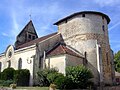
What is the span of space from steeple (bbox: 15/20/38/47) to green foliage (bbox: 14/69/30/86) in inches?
469

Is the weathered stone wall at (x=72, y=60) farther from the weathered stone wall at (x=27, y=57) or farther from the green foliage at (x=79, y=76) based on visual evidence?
the weathered stone wall at (x=27, y=57)

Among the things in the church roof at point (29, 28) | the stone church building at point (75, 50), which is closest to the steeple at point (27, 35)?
the church roof at point (29, 28)

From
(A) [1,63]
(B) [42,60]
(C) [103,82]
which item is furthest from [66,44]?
(A) [1,63]

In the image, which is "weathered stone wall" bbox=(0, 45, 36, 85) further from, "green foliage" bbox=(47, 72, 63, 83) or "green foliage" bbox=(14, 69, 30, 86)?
"green foliage" bbox=(47, 72, 63, 83)

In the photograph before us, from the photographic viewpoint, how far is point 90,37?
93.0 feet

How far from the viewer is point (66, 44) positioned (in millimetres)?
30797

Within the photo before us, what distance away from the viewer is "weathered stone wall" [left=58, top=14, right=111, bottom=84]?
27402mm

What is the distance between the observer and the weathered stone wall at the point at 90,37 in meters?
27.4

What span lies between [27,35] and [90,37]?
1618 centimetres

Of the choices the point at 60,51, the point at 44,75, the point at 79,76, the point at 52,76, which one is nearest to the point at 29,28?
the point at 60,51

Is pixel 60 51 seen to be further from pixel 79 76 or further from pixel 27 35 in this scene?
pixel 27 35

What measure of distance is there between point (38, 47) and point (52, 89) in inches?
383

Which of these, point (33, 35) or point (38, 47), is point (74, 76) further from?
point (33, 35)

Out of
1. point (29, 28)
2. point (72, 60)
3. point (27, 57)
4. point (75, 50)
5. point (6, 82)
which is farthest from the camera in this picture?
point (29, 28)
